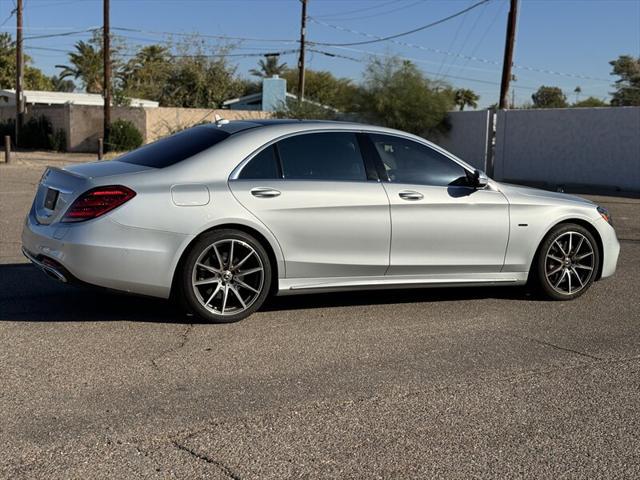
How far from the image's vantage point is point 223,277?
6098 millimetres

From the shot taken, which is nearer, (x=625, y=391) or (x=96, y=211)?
(x=625, y=391)

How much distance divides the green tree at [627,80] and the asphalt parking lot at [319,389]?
6063 cm

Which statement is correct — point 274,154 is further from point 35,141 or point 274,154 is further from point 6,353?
point 35,141

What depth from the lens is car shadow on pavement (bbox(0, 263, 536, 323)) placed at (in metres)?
6.29

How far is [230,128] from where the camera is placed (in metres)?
6.67

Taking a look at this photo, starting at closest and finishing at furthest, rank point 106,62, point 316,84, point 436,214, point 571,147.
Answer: point 436,214 < point 571,147 < point 106,62 < point 316,84

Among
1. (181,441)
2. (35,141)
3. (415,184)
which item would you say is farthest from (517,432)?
(35,141)

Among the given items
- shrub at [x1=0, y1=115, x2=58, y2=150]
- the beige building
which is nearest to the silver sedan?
the beige building

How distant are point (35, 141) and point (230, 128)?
125 feet

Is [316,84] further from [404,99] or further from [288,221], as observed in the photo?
[288,221]

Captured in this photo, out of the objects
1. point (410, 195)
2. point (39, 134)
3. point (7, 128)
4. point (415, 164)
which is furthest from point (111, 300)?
point (7, 128)

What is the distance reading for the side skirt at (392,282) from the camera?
640 centimetres

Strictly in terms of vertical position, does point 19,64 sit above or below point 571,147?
above

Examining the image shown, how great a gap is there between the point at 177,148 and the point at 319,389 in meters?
2.62
